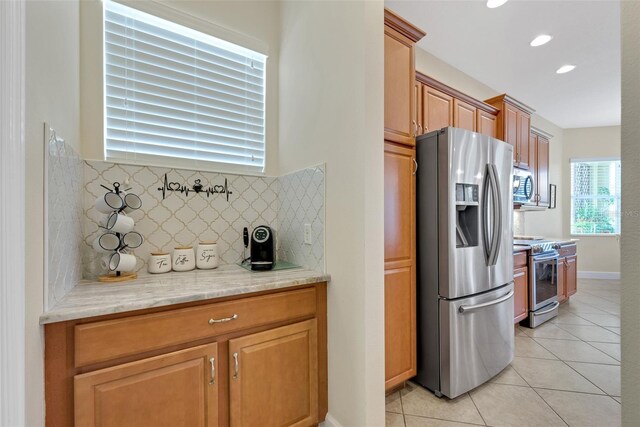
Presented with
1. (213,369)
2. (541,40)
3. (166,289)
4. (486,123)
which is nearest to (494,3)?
(541,40)

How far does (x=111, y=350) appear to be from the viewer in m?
1.01

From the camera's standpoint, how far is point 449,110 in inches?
104

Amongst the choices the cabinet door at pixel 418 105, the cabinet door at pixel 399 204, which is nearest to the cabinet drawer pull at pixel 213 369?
the cabinet door at pixel 399 204

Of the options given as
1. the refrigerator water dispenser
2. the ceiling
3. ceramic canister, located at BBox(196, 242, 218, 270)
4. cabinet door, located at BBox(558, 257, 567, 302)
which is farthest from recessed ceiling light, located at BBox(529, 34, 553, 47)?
ceramic canister, located at BBox(196, 242, 218, 270)

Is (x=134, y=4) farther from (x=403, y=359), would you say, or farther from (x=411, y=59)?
(x=403, y=359)

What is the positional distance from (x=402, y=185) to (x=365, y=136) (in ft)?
2.21

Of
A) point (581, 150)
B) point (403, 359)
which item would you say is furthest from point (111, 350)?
point (581, 150)

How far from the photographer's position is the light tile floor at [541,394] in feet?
5.51

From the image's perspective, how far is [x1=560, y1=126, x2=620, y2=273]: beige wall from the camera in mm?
5484

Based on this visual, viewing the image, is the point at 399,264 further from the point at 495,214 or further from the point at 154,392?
the point at 154,392

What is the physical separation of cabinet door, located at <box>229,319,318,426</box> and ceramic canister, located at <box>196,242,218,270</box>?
1.95ft

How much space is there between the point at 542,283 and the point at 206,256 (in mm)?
3588

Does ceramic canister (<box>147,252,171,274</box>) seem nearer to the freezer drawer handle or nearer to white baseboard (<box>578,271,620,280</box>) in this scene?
the freezer drawer handle

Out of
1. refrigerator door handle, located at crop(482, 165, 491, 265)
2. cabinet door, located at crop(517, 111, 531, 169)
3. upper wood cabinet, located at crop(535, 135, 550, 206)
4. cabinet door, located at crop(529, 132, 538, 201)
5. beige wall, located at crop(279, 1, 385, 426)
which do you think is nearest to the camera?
beige wall, located at crop(279, 1, 385, 426)
